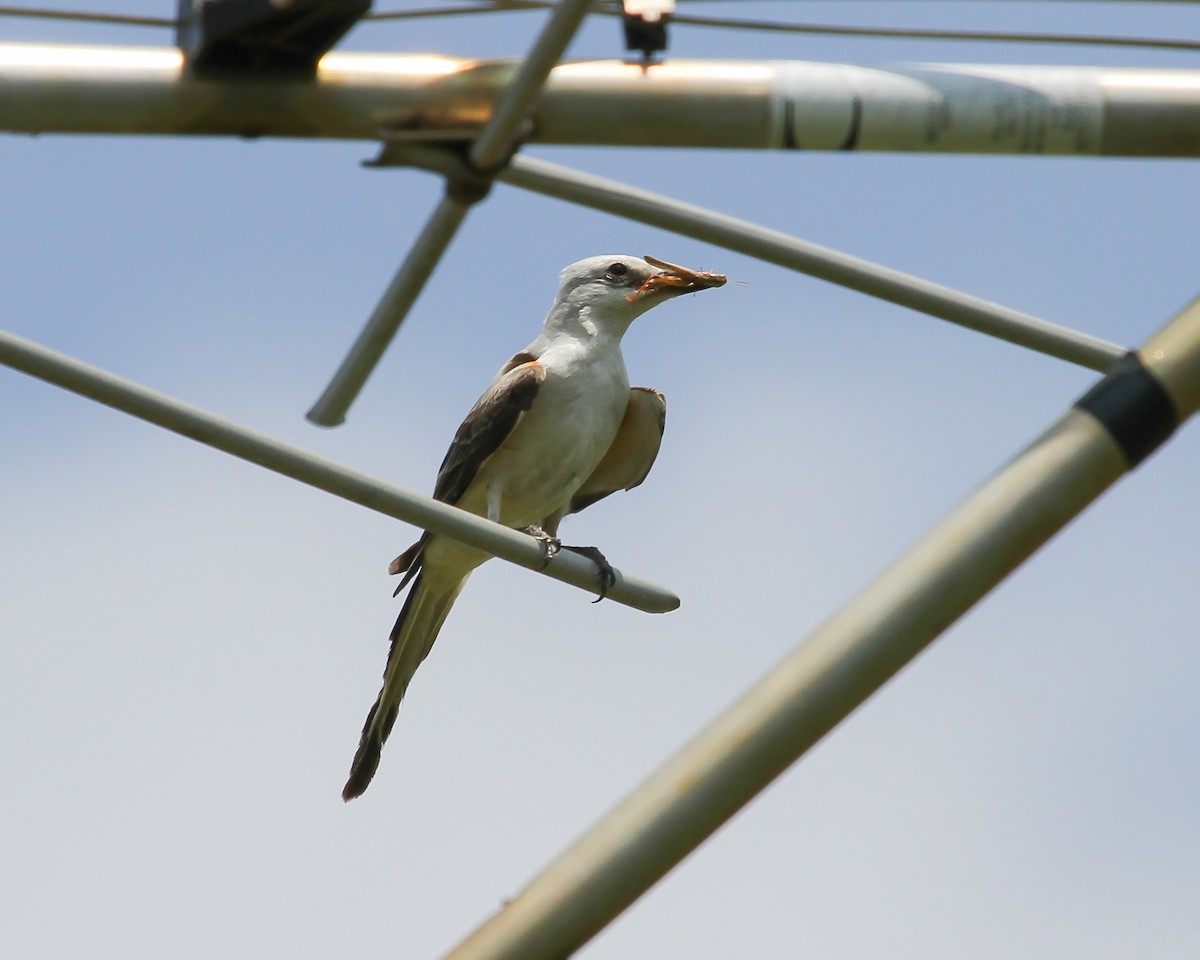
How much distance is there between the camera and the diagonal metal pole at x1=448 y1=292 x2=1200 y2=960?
3.03 meters

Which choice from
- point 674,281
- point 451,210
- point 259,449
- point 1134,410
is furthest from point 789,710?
point 674,281

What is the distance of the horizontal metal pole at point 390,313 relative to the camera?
12.0ft

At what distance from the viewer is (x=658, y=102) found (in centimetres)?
370

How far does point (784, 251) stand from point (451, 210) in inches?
29.6

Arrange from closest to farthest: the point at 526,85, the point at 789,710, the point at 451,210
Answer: the point at 789,710, the point at 526,85, the point at 451,210

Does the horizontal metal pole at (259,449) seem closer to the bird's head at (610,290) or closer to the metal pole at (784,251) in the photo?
the metal pole at (784,251)

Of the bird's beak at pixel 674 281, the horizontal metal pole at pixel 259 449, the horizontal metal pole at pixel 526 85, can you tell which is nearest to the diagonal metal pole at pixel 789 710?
the horizontal metal pole at pixel 526 85

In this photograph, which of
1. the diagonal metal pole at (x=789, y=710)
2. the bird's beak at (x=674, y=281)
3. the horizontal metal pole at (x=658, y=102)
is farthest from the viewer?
the bird's beak at (x=674, y=281)

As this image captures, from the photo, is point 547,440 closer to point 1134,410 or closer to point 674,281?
point 674,281

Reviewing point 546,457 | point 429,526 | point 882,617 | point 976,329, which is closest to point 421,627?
point 546,457

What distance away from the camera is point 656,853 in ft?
10.00

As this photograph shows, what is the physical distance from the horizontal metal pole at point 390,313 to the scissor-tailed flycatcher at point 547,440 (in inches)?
214

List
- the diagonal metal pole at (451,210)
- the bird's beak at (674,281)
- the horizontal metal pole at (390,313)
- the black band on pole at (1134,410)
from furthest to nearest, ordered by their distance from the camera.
→ the bird's beak at (674,281)
the horizontal metal pole at (390,313)
the diagonal metal pole at (451,210)
the black band on pole at (1134,410)

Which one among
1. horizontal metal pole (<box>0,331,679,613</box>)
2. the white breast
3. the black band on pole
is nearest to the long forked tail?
the white breast
